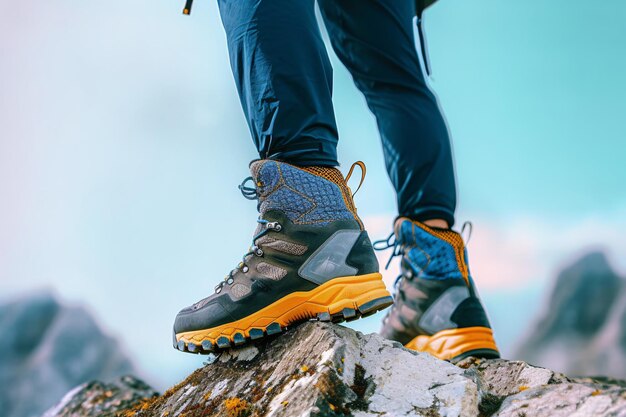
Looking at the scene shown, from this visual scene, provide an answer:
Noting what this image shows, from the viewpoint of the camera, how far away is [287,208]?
1.92 meters

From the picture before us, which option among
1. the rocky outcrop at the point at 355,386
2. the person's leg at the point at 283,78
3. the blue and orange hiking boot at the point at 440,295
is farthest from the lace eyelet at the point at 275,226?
the blue and orange hiking boot at the point at 440,295

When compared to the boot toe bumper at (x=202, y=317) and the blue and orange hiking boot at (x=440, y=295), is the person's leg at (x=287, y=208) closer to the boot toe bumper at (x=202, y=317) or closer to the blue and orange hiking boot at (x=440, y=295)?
the boot toe bumper at (x=202, y=317)

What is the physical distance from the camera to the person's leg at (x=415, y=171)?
274 centimetres

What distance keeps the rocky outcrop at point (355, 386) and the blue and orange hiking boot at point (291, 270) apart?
0.09 meters

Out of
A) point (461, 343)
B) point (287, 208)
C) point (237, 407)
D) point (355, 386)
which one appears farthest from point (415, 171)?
point (237, 407)

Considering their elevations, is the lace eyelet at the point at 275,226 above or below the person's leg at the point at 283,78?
below

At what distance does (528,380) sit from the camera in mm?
1885

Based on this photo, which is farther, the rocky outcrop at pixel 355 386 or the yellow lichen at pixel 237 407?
the yellow lichen at pixel 237 407

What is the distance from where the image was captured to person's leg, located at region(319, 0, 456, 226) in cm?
277

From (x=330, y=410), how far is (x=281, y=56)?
1090 millimetres

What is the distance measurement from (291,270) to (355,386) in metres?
0.46

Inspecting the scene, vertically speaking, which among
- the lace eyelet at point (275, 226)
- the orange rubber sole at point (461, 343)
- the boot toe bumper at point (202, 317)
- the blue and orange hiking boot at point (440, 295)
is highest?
the lace eyelet at point (275, 226)

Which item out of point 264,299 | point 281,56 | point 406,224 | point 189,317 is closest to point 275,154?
point 281,56

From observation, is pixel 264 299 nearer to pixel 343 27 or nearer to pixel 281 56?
pixel 281 56
